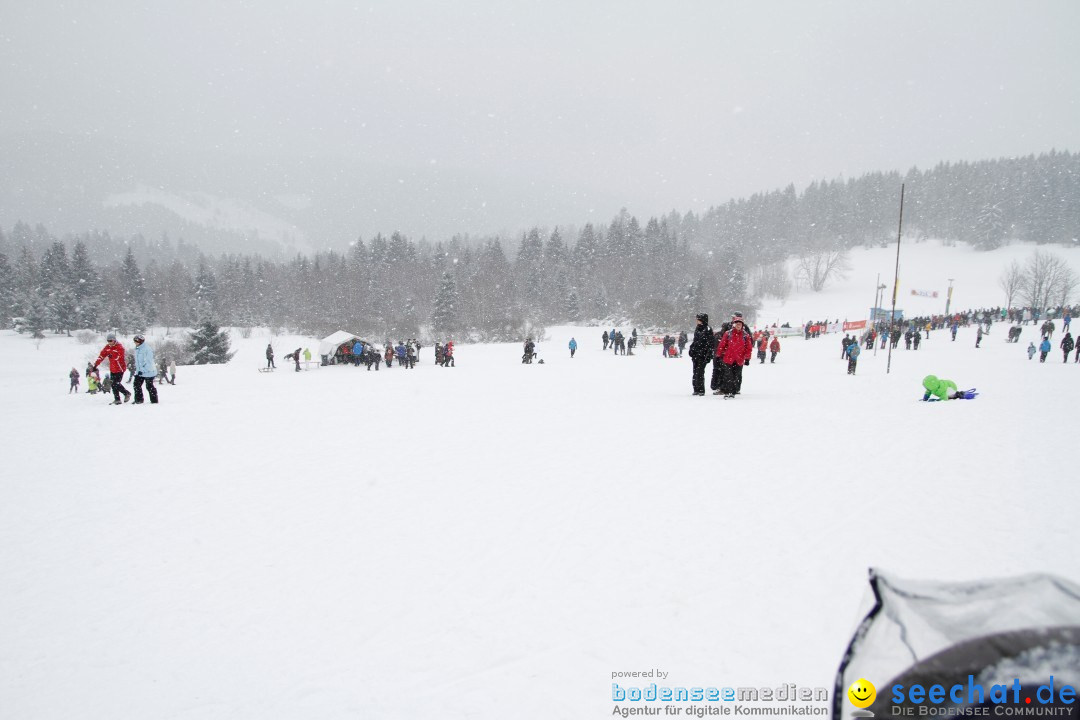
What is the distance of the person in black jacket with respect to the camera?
38.7 ft

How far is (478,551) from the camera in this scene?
4.54 meters

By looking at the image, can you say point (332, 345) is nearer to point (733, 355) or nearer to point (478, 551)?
point (733, 355)

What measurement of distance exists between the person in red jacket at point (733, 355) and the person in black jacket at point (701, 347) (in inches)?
7.4

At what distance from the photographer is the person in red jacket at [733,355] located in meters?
11.3

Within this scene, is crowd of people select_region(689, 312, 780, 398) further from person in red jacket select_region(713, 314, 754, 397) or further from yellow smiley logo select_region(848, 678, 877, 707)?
yellow smiley logo select_region(848, 678, 877, 707)

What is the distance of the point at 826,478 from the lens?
6.03 meters

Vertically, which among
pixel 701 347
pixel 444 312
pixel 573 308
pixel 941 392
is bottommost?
pixel 941 392

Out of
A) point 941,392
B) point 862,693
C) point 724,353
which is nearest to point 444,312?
point 724,353

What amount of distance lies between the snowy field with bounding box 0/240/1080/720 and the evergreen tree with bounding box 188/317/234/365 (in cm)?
3217

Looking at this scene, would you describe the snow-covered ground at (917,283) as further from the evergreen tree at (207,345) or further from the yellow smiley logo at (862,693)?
the yellow smiley logo at (862,693)

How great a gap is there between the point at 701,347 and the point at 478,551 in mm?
8763

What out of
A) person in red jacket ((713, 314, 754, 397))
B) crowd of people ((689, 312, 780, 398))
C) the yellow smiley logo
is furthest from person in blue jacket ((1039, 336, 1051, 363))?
the yellow smiley logo

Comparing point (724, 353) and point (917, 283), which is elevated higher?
point (917, 283)

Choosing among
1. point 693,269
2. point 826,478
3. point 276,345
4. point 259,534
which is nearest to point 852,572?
point 826,478
